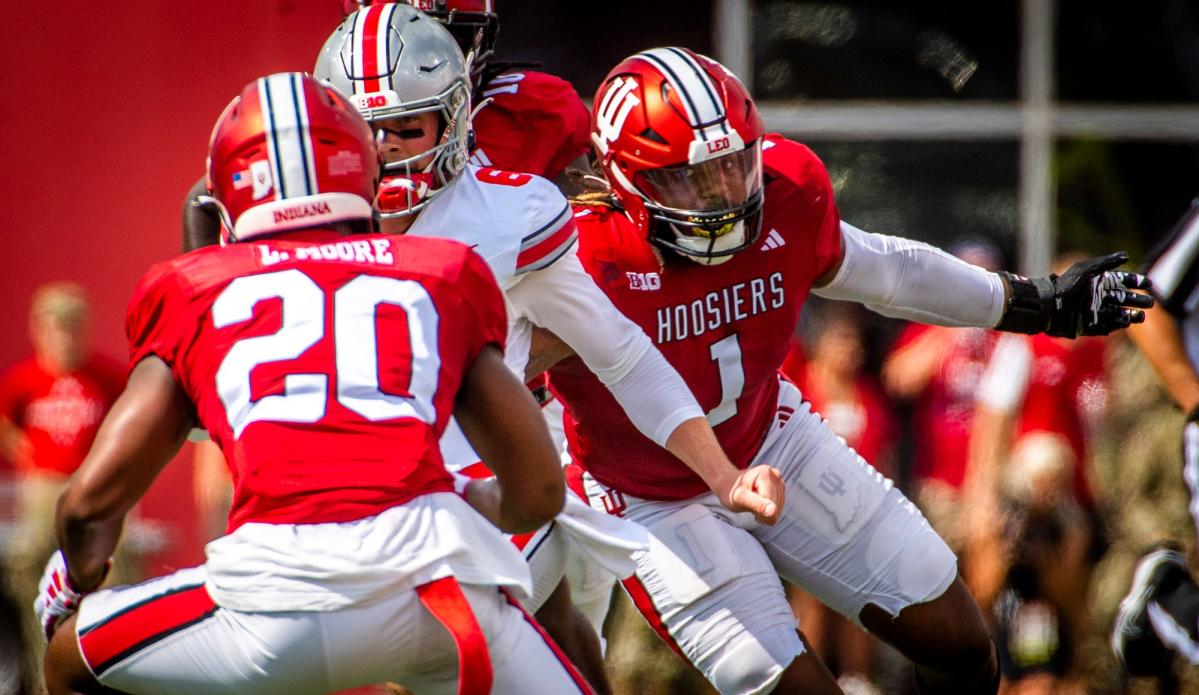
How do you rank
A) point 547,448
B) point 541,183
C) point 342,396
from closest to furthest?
1. point 342,396
2. point 547,448
3. point 541,183

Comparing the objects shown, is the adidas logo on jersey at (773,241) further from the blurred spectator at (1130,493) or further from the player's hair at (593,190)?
the blurred spectator at (1130,493)

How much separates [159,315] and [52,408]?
5191mm

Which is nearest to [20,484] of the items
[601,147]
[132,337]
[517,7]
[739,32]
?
[517,7]

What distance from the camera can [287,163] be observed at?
2865 mm

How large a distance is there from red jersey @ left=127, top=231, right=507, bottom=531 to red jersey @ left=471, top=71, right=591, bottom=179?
1740 mm

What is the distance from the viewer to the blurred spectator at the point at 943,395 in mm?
7422

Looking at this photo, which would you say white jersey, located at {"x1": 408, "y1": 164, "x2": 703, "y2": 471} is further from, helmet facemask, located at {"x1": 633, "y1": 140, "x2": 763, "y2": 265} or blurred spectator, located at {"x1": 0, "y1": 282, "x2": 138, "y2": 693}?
blurred spectator, located at {"x1": 0, "y1": 282, "x2": 138, "y2": 693}

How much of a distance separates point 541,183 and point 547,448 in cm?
106

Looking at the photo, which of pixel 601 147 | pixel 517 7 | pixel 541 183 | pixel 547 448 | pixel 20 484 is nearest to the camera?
pixel 547 448

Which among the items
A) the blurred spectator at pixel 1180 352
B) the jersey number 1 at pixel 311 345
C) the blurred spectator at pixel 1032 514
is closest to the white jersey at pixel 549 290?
the jersey number 1 at pixel 311 345

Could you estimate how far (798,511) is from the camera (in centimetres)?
417

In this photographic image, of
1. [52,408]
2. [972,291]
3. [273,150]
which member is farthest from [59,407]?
[273,150]

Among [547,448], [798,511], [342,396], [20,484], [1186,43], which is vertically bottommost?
[20,484]

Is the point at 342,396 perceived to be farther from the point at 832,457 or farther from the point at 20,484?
the point at 20,484
